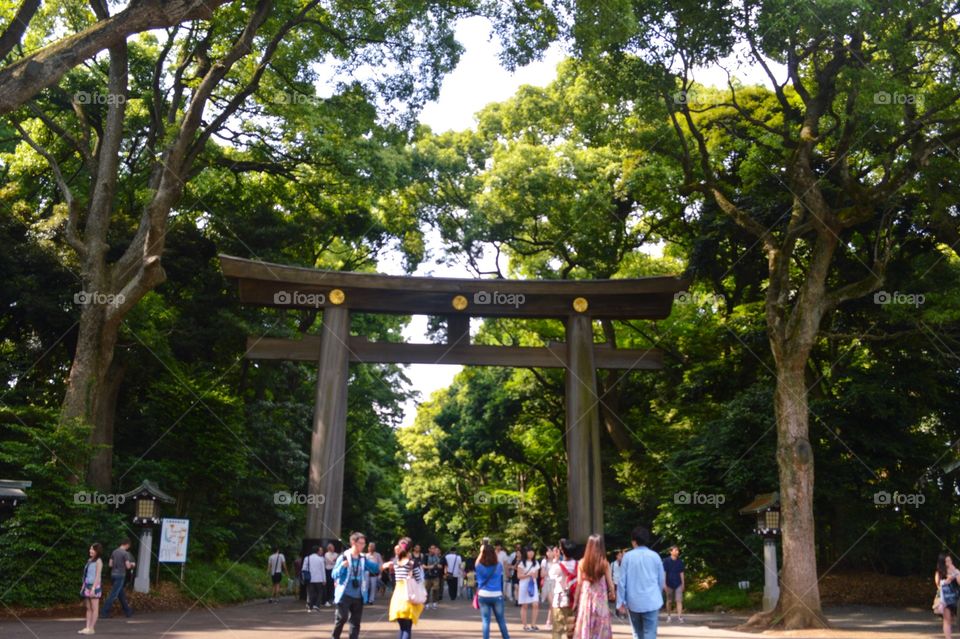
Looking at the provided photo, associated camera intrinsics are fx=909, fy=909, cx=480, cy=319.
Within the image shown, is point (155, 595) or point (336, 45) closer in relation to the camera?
point (155, 595)

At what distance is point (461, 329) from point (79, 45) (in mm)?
11248

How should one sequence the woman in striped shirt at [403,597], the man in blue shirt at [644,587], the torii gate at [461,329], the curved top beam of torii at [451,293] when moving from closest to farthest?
the man in blue shirt at [644,587] < the woman in striped shirt at [403,597] < the torii gate at [461,329] < the curved top beam of torii at [451,293]

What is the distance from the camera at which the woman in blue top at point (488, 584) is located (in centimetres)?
1158

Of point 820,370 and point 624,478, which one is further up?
point 820,370

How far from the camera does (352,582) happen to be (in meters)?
11.0

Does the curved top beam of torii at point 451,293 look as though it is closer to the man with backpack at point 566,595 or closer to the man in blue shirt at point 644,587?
the man with backpack at point 566,595

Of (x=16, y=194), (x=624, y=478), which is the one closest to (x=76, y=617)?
(x=16, y=194)

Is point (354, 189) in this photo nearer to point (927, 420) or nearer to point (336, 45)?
point (336, 45)

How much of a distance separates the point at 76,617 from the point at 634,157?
18.6 m

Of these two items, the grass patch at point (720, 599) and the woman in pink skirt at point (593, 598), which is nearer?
the woman in pink skirt at point (593, 598)

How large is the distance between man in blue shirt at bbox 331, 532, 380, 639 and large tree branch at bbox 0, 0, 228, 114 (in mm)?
6371

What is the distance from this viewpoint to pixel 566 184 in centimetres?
2825

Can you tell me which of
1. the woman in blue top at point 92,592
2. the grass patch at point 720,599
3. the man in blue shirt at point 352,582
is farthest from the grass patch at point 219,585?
the grass patch at point 720,599

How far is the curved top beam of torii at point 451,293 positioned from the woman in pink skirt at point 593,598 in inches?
454
